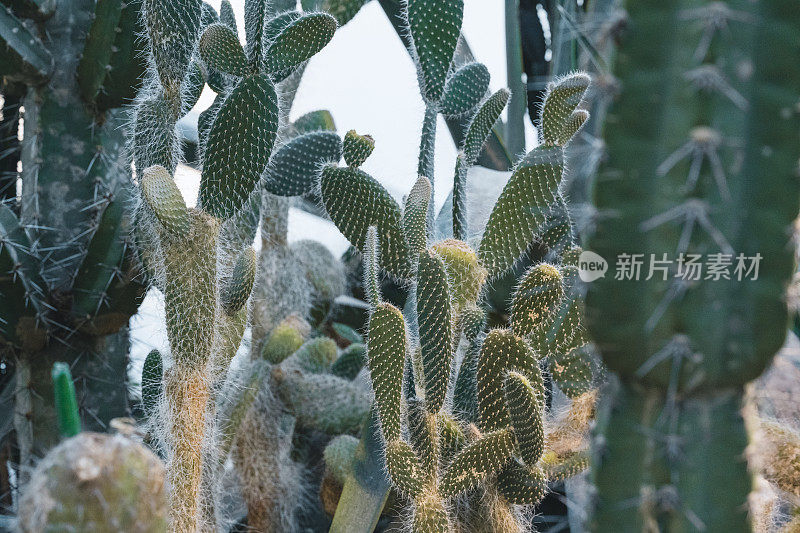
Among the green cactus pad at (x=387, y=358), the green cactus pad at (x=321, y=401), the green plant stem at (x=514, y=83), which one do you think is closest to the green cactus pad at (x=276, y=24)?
the green cactus pad at (x=387, y=358)

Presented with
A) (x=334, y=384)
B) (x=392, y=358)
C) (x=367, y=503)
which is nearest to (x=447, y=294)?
(x=392, y=358)

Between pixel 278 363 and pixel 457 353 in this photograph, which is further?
pixel 278 363

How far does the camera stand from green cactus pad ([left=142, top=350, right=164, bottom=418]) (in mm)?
1356

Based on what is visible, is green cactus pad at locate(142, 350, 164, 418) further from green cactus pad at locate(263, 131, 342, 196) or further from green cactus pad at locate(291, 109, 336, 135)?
green cactus pad at locate(291, 109, 336, 135)

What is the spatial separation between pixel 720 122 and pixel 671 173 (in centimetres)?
5

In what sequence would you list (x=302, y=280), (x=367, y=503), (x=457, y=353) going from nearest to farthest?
(x=367, y=503) < (x=457, y=353) < (x=302, y=280)

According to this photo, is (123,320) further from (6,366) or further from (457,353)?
(457,353)

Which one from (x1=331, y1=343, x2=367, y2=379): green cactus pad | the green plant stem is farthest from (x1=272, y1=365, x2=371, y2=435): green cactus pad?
the green plant stem

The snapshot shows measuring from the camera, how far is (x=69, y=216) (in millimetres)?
1649

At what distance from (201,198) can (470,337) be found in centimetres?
53

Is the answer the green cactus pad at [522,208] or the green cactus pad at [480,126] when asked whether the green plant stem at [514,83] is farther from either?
the green cactus pad at [522,208]

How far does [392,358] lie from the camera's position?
3.61 ft

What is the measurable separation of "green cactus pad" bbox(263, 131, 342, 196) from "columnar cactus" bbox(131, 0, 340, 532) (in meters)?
0.25

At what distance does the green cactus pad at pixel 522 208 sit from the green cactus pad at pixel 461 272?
30 mm
